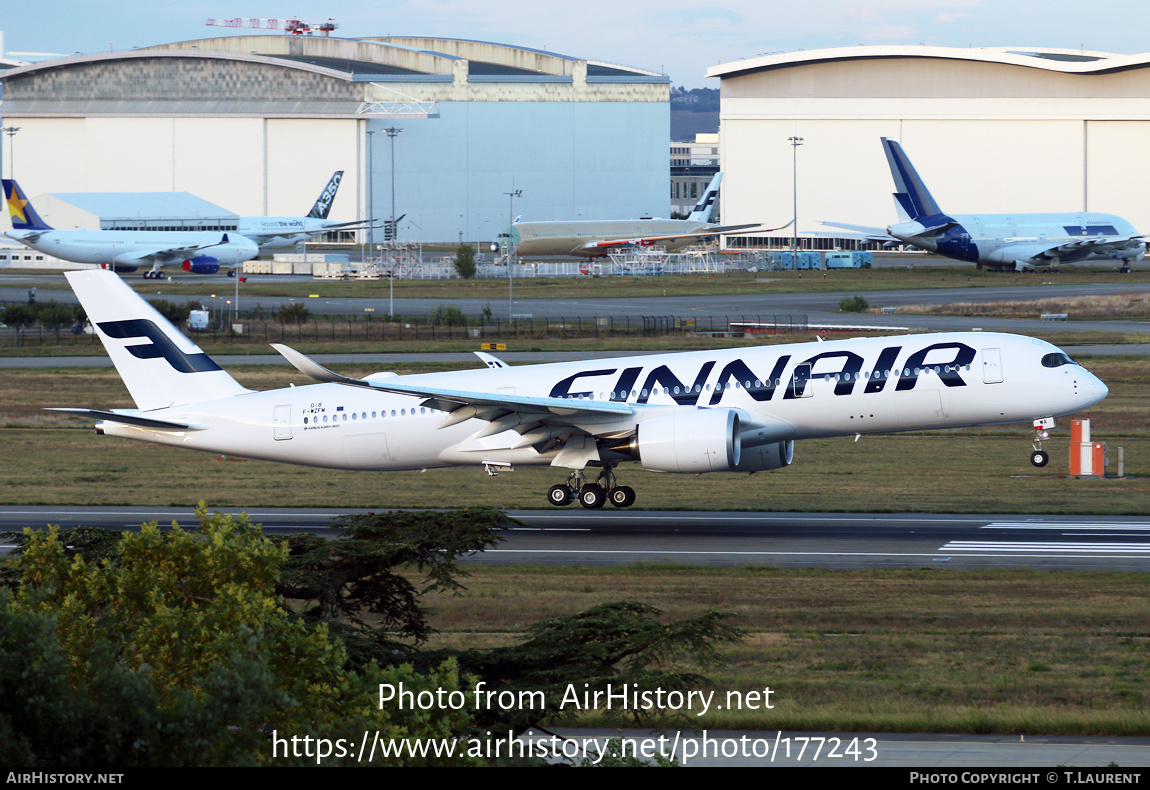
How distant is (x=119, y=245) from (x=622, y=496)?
113 metres

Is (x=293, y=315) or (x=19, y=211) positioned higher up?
(x=19, y=211)

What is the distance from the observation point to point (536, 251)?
166125 millimetres

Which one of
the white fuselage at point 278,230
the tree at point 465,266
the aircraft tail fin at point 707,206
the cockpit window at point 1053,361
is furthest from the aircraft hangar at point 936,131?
the cockpit window at point 1053,361

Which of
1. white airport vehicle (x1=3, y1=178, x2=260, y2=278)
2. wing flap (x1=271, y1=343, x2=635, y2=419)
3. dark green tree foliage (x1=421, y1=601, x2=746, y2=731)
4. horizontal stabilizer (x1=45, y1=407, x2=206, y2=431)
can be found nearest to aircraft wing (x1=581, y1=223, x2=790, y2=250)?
white airport vehicle (x1=3, y1=178, x2=260, y2=278)

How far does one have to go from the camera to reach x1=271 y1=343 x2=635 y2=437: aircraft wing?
33344 mm

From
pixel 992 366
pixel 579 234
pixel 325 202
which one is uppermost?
pixel 325 202

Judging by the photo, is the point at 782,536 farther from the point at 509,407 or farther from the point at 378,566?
the point at 378,566

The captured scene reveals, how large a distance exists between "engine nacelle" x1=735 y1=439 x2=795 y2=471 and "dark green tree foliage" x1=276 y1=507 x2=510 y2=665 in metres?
15.6

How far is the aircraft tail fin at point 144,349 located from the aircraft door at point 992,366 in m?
22.1

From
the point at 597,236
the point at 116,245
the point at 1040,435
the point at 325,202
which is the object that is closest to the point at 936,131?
the point at 597,236

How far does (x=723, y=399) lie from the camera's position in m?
35.0

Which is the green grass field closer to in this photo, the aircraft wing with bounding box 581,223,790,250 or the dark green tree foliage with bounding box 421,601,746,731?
the aircraft wing with bounding box 581,223,790,250

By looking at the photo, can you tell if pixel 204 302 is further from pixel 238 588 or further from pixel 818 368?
pixel 238 588

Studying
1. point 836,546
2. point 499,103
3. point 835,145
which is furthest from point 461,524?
point 499,103
